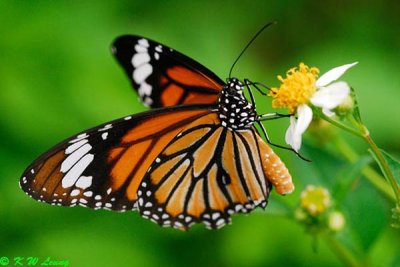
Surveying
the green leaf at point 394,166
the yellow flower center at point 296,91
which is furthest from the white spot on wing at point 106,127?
the green leaf at point 394,166

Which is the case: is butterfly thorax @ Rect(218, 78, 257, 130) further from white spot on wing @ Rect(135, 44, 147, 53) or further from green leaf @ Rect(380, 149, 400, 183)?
green leaf @ Rect(380, 149, 400, 183)

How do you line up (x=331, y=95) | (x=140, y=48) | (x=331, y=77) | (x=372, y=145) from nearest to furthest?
(x=372, y=145)
(x=331, y=95)
(x=331, y=77)
(x=140, y=48)

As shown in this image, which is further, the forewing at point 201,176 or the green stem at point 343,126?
the forewing at point 201,176

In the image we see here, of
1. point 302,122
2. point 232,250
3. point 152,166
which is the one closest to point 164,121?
point 152,166

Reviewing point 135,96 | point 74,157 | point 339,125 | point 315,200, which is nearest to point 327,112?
point 339,125

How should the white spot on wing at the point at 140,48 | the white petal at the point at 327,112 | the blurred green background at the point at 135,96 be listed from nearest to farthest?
the white petal at the point at 327,112, the white spot on wing at the point at 140,48, the blurred green background at the point at 135,96

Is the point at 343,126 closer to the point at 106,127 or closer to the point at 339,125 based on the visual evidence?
the point at 339,125

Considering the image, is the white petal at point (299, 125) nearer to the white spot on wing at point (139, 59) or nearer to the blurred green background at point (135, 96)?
the blurred green background at point (135, 96)
